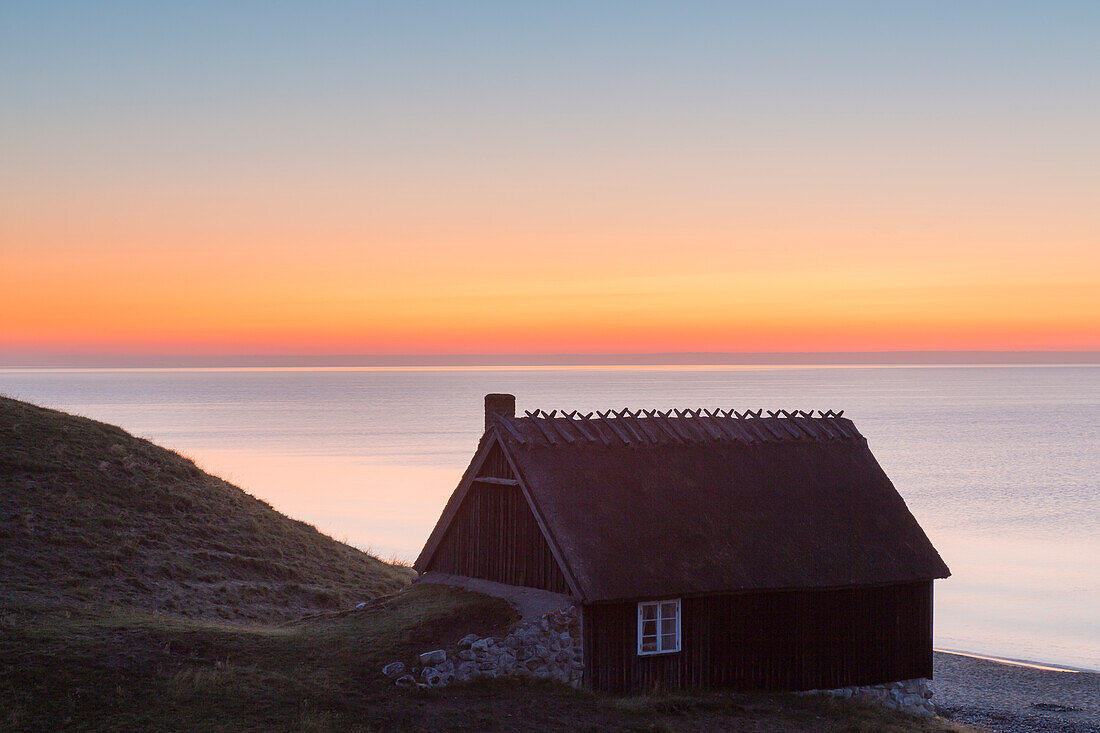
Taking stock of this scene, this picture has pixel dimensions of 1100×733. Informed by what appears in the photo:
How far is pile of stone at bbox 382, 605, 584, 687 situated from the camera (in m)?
23.0

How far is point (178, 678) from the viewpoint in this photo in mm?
21297

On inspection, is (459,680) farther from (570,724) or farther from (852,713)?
(852,713)

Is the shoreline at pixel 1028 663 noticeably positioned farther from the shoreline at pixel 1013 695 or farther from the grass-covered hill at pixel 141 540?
the grass-covered hill at pixel 141 540

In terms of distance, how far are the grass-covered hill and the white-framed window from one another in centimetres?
1372

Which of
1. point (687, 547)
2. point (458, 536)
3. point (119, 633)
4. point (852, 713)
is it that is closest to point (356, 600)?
point (458, 536)

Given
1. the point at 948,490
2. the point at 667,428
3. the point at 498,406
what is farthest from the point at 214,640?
the point at 948,490

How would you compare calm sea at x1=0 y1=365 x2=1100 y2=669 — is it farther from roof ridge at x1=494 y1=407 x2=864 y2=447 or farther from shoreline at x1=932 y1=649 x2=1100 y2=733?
roof ridge at x1=494 y1=407 x2=864 y2=447

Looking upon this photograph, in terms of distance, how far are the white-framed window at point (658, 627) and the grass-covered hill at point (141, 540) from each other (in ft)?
45.0

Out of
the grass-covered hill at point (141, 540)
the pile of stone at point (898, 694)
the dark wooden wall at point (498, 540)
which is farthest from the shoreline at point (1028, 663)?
the dark wooden wall at point (498, 540)

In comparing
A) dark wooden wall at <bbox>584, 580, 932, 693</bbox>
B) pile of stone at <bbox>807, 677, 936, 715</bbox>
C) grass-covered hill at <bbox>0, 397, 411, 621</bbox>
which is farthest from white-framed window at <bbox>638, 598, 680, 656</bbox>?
grass-covered hill at <bbox>0, 397, 411, 621</bbox>

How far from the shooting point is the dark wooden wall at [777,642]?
933 inches

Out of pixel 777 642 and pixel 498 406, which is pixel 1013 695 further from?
pixel 498 406

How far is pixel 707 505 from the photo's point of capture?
87.1 feet

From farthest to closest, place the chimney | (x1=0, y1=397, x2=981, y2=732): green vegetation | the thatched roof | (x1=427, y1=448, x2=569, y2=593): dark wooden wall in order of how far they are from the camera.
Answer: the chimney < (x1=427, y1=448, x2=569, y2=593): dark wooden wall < the thatched roof < (x1=0, y1=397, x2=981, y2=732): green vegetation
